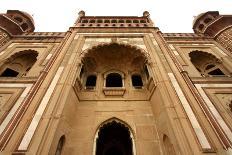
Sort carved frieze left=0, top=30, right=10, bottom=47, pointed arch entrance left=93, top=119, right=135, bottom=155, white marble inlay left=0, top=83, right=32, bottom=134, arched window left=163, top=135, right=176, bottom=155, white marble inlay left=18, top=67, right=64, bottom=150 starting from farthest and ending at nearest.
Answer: carved frieze left=0, top=30, right=10, bottom=47
pointed arch entrance left=93, top=119, right=135, bottom=155
white marble inlay left=0, top=83, right=32, bottom=134
arched window left=163, top=135, right=176, bottom=155
white marble inlay left=18, top=67, right=64, bottom=150

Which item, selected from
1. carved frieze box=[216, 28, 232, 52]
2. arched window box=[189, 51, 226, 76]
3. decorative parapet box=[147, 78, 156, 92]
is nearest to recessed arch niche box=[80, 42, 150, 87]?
decorative parapet box=[147, 78, 156, 92]

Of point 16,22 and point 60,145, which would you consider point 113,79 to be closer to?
point 60,145

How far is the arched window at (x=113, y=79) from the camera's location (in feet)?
36.5

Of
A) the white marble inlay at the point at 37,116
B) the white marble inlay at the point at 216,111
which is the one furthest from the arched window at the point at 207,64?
the white marble inlay at the point at 37,116

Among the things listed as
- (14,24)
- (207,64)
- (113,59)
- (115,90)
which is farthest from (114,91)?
(14,24)

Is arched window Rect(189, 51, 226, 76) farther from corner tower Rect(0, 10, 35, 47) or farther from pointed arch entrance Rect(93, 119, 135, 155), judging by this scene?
corner tower Rect(0, 10, 35, 47)

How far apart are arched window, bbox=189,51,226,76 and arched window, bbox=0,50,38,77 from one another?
8588 mm

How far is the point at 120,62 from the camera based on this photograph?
38.1 ft

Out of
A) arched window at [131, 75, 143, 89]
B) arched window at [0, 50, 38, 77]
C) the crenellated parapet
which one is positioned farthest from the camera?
the crenellated parapet

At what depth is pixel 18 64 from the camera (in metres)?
11.7

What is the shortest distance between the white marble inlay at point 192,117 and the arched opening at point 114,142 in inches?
98.1

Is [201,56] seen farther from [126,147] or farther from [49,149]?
[49,149]

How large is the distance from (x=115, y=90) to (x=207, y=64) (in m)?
5.65

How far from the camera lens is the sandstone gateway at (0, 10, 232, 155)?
631 centimetres
